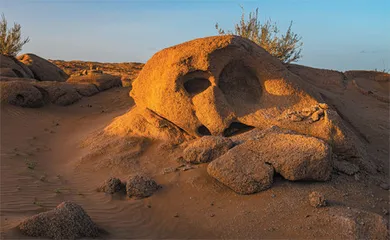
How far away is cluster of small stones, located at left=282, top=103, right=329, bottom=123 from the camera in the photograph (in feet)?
19.3

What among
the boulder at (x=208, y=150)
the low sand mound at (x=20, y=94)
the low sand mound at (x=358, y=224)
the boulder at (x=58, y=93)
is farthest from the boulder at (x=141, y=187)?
the boulder at (x=58, y=93)

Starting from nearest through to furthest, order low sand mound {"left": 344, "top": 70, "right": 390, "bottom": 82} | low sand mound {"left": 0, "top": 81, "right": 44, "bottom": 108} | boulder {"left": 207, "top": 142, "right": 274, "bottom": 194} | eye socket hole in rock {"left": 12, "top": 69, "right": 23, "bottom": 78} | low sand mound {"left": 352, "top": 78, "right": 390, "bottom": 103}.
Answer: boulder {"left": 207, "top": 142, "right": 274, "bottom": 194}, low sand mound {"left": 0, "top": 81, "right": 44, "bottom": 108}, low sand mound {"left": 352, "top": 78, "right": 390, "bottom": 103}, low sand mound {"left": 344, "top": 70, "right": 390, "bottom": 82}, eye socket hole in rock {"left": 12, "top": 69, "right": 23, "bottom": 78}

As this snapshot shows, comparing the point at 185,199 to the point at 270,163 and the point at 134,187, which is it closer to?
the point at 134,187

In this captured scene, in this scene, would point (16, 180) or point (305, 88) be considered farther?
point (305, 88)

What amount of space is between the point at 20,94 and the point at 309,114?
7.74m

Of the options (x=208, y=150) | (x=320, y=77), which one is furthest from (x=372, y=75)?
(x=208, y=150)

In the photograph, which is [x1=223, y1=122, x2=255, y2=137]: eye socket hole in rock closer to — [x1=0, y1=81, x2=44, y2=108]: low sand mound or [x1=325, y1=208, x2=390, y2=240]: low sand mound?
[x1=325, y1=208, x2=390, y2=240]: low sand mound

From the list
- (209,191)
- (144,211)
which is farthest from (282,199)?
(144,211)

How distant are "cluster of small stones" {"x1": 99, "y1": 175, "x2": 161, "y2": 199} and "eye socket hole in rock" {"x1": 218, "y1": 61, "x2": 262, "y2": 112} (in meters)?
2.39

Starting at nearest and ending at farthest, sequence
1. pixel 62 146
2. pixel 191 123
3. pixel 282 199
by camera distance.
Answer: pixel 282 199
pixel 191 123
pixel 62 146

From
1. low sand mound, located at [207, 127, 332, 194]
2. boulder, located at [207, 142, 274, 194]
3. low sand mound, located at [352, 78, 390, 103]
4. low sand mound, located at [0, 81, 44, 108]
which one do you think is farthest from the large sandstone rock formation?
low sand mound, located at [0, 81, 44, 108]

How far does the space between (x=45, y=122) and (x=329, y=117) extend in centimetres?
709

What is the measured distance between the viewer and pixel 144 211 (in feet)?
15.3

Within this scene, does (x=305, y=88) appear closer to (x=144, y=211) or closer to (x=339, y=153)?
(x=339, y=153)
